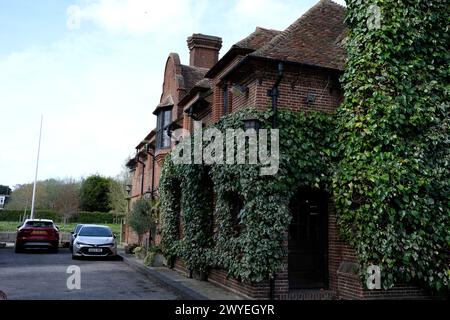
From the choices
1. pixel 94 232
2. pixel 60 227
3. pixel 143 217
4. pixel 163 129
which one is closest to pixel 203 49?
pixel 163 129

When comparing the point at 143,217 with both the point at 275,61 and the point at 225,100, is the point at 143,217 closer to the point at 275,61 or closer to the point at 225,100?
the point at 225,100

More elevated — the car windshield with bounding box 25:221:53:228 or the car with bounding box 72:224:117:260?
the car windshield with bounding box 25:221:53:228

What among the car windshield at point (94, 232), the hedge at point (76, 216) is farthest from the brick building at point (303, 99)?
the hedge at point (76, 216)

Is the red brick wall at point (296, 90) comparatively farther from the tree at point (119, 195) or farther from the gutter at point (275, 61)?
the tree at point (119, 195)

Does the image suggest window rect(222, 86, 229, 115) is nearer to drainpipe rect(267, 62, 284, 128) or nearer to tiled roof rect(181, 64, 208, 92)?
drainpipe rect(267, 62, 284, 128)

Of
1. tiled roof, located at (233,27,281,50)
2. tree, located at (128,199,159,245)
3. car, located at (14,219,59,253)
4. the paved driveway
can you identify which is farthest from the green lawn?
tiled roof, located at (233,27,281,50)

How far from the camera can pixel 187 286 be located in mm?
9703

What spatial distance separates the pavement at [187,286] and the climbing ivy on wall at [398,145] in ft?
10.0

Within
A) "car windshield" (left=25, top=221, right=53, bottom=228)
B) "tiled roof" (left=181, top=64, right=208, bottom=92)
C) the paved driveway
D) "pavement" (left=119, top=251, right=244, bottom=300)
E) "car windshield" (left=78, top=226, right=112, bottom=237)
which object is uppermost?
"tiled roof" (left=181, top=64, right=208, bottom=92)

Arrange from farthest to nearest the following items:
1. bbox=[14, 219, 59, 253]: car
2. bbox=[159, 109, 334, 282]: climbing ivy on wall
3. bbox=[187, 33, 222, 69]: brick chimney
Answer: bbox=[14, 219, 59, 253]: car → bbox=[187, 33, 222, 69]: brick chimney → bbox=[159, 109, 334, 282]: climbing ivy on wall

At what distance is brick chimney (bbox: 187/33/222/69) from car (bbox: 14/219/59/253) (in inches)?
423

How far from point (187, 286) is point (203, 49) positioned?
1229cm

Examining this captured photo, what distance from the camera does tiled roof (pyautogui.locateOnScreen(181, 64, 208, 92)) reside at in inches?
675

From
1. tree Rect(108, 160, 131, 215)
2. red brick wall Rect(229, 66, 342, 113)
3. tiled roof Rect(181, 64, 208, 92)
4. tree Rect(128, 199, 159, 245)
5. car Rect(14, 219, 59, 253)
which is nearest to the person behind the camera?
red brick wall Rect(229, 66, 342, 113)
